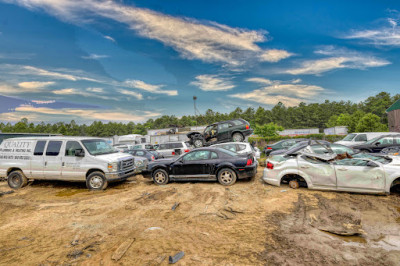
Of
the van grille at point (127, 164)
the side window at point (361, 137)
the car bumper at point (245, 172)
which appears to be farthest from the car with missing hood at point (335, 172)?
the side window at point (361, 137)

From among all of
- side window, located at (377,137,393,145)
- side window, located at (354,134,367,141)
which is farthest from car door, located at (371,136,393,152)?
side window, located at (354,134,367,141)

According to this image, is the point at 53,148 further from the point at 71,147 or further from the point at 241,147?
the point at 241,147

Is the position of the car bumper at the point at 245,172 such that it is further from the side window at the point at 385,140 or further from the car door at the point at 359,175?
the side window at the point at 385,140

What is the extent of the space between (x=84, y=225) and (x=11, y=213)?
298cm

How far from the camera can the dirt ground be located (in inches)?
127

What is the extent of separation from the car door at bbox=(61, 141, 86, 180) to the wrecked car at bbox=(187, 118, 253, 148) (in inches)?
274

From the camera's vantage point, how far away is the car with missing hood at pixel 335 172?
19.2 feet

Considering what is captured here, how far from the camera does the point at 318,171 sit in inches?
257

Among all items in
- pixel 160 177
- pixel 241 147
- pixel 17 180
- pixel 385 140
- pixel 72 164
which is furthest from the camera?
pixel 385 140

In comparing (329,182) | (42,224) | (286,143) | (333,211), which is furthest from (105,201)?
(286,143)

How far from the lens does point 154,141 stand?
3181 centimetres

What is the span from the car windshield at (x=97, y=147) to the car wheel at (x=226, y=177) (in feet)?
15.3

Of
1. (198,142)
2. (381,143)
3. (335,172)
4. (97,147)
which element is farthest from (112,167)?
(381,143)

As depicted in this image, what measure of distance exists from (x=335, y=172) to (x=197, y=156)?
184 inches
